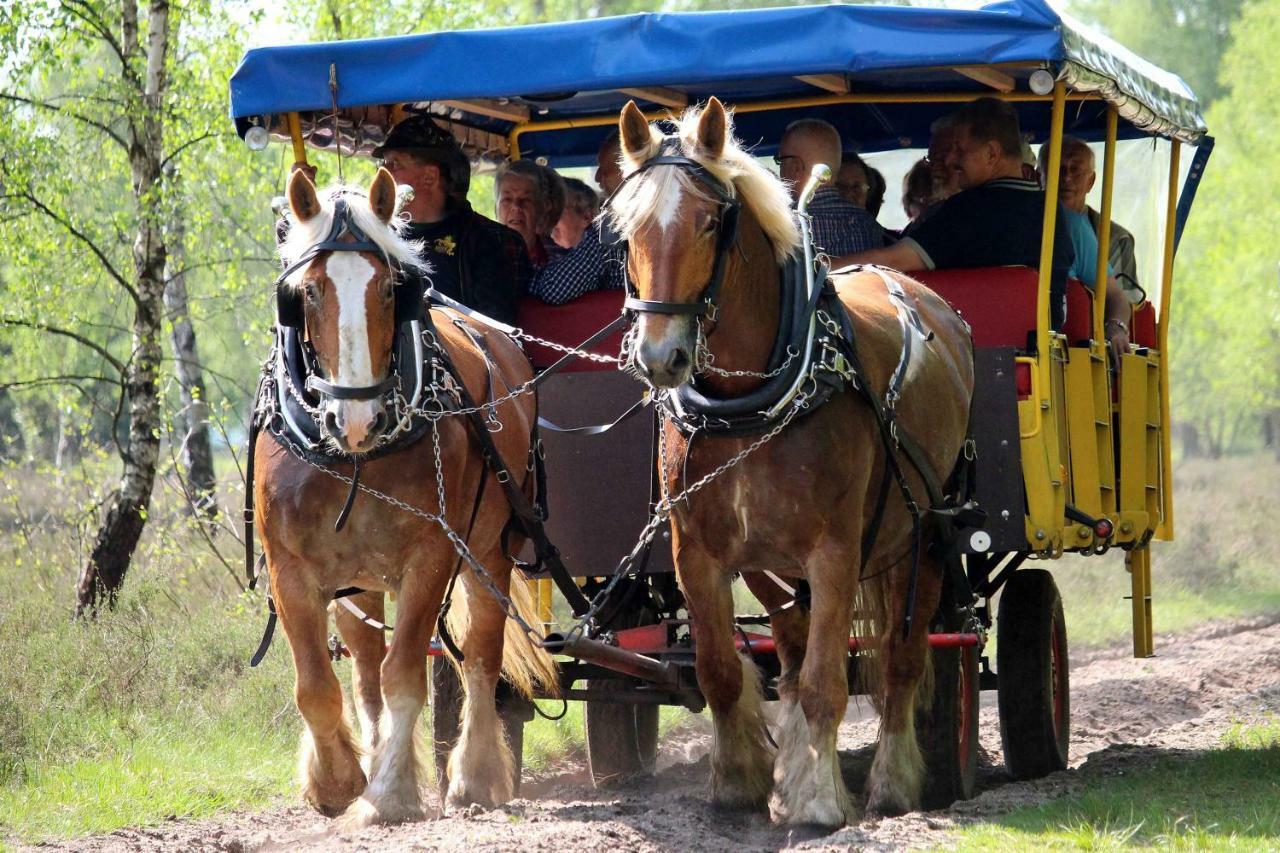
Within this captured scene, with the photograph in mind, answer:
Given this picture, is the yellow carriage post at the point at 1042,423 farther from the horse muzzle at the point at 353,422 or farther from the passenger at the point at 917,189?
the horse muzzle at the point at 353,422

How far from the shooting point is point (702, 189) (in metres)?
4.82

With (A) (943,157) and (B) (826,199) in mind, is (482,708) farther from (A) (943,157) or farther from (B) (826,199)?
(A) (943,157)

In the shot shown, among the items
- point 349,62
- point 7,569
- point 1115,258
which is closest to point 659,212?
point 349,62

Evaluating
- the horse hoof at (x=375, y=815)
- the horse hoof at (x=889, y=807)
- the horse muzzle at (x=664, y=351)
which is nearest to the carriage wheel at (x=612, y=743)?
the horse hoof at (x=889, y=807)

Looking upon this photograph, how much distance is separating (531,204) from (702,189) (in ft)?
9.60

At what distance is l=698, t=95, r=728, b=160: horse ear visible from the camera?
15.9 feet

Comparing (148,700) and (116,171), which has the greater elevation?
(116,171)

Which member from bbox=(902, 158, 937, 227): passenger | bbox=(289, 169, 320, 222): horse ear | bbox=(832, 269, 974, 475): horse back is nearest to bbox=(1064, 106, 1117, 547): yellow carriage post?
bbox=(832, 269, 974, 475): horse back

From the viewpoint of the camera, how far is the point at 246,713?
805 cm

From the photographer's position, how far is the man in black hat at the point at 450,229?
677 cm

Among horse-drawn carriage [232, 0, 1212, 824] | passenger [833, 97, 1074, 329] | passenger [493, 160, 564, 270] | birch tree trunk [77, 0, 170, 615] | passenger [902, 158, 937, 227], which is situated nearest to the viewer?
horse-drawn carriage [232, 0, 1212, 824]

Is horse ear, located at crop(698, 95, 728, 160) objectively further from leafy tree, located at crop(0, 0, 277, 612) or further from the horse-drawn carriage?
leafy tree, located at crop(0, 0, 277, 612)

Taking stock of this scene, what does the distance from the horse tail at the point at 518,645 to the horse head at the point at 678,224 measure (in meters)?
1.91

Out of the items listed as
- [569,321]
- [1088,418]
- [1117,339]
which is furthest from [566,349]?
A: [1117,339]
